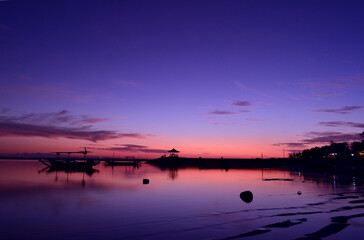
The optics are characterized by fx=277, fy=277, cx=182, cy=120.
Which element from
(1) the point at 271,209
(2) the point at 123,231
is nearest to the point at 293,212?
(1) the point at 271,209

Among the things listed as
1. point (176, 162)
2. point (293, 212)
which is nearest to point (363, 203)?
point (293, 212)

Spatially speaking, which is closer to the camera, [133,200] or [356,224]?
[356,224]

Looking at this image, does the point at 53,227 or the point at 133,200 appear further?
the point at 133,200

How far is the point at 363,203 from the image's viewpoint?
70.4 feet

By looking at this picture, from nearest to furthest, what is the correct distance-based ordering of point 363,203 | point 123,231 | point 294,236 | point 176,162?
point 294,236 < point 123,231 < point 363,203 < point 176,162

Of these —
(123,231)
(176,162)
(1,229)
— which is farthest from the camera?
(176,162)

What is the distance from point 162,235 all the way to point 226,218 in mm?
5617

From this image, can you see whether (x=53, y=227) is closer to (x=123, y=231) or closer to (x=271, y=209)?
(x=123, y=231)

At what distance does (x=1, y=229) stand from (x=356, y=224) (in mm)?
20300

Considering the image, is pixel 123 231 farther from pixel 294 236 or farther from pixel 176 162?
pixel 176 162

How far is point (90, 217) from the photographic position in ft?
64.3

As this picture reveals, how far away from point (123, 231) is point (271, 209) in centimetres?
1140

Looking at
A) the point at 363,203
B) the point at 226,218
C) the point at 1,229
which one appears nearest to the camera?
the point at 1,229

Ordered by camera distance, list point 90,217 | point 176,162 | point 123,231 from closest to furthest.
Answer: point 123,231
point 90,217
point 176,162
